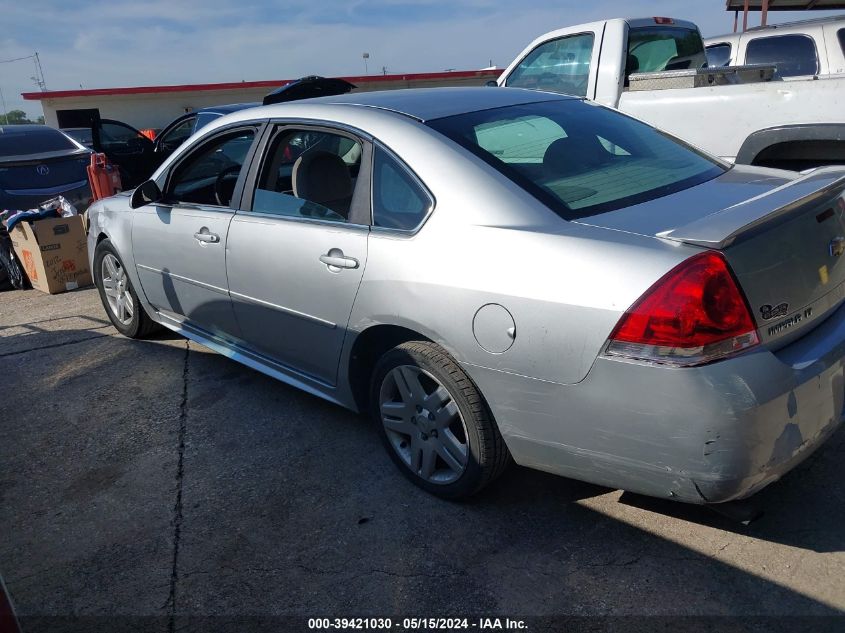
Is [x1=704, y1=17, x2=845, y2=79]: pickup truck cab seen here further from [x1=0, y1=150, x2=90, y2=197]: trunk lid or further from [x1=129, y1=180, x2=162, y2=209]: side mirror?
[x1=0, y1=150, x2=90, y2=197]: trunk lid

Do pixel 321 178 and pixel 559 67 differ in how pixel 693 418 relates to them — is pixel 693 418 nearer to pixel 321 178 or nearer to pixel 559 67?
pixel 321 178

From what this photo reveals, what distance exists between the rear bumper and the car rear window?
26.1 ft

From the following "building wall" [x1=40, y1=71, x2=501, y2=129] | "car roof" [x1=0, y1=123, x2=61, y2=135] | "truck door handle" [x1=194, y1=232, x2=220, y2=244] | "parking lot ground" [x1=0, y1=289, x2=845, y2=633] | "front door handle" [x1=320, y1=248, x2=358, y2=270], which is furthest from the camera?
"building wall" [x1=40, y1=71, x2=501, y2=129]

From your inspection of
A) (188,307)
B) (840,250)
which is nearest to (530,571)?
(840,250)

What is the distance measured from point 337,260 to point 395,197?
0.38 m

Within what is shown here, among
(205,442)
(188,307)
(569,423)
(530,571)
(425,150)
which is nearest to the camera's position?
(569,423)

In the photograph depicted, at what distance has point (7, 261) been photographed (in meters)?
7.48

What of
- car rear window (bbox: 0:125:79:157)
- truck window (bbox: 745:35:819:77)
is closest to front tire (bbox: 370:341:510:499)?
truck window (bbox: 745:35:819:77)

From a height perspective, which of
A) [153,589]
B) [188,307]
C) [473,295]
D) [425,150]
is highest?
[425,150]

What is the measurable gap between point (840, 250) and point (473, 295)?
52.8 inches

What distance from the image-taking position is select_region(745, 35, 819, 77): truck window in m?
7.47

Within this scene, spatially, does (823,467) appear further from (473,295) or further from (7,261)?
(7,261)

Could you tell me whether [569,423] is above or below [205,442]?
above

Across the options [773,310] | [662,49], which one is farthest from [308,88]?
[773,310]
